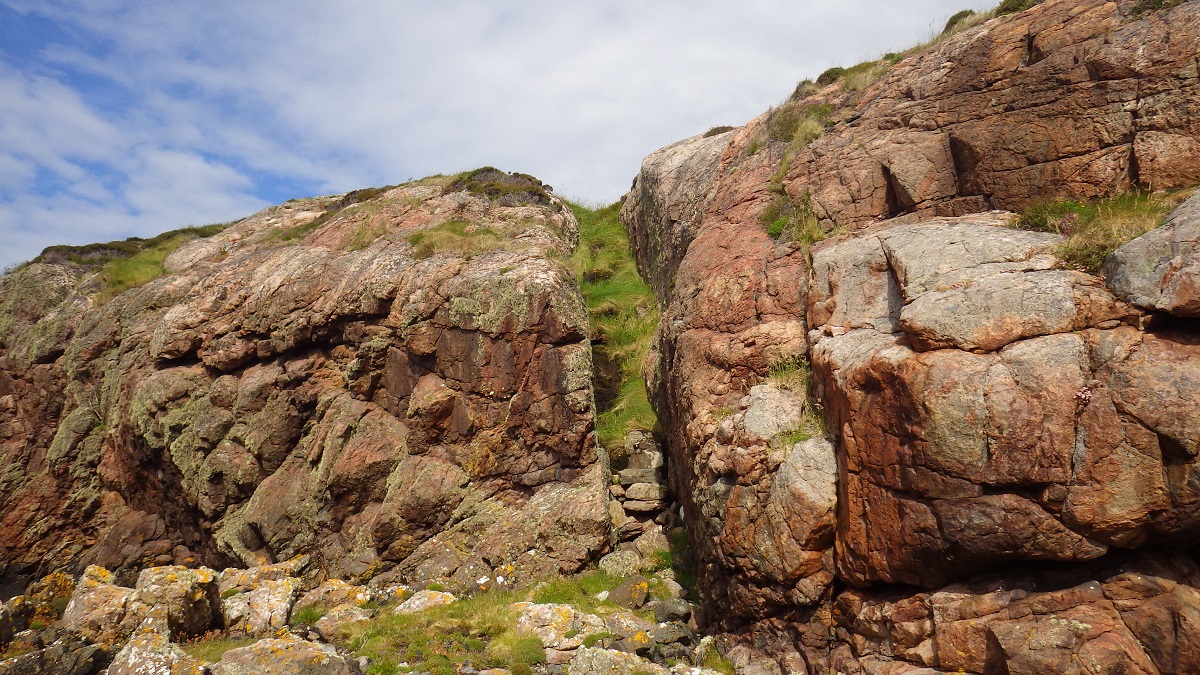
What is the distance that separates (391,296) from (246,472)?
6.72 meters

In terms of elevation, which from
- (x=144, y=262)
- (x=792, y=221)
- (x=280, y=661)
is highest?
(x=144, y=262)

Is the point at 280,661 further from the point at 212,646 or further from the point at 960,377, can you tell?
the point at 960,377

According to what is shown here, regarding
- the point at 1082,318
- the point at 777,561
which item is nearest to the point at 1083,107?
the point at 1082,318

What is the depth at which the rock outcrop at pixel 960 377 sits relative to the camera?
25.1ft

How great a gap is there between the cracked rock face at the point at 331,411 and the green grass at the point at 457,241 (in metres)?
0.12

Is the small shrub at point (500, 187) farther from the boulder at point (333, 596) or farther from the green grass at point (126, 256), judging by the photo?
the boulder at point (333, 596)

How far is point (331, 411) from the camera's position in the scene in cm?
1862

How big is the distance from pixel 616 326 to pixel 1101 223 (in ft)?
52.5

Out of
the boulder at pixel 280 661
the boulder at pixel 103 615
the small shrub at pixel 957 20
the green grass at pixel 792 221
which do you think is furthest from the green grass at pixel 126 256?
the small shrub at pixel 957 20

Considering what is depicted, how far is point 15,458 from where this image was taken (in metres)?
23.2

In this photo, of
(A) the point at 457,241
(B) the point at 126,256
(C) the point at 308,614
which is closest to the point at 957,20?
(A) the point at 457,241

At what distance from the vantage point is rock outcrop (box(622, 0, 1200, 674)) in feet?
25.1

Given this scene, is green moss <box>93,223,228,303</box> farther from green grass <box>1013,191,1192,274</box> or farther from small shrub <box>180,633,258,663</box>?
green grass <box>1013,191,1192,274</box>

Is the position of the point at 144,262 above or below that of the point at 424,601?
above
